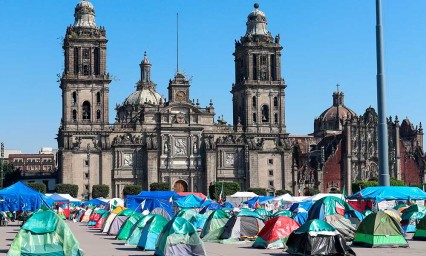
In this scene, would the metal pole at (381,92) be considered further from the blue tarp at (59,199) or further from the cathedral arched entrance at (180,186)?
the cathedral arched entrance at (180,186)

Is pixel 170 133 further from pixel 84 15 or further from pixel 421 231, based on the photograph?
pixel 421 231

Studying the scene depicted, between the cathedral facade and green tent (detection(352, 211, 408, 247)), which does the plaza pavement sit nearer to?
green tent (detection(352, 211, 408, 247))

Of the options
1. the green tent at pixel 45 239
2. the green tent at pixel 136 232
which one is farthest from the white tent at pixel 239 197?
the green tent at pixel 45 239

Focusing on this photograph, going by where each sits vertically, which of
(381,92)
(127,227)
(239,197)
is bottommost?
(127,227)

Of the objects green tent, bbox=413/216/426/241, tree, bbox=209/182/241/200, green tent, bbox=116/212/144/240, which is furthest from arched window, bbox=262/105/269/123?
green tent, bbox=413/216/426/241

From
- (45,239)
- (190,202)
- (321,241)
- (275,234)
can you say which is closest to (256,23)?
(190,202)

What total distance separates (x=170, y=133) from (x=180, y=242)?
72.0m

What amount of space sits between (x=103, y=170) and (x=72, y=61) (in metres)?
13.9

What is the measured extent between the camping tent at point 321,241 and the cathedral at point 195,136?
70.4 metres

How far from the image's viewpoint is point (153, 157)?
99688 mm

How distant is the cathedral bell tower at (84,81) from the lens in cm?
9906

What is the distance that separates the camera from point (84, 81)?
99375 mm

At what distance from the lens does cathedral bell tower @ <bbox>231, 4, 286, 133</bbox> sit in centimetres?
10456

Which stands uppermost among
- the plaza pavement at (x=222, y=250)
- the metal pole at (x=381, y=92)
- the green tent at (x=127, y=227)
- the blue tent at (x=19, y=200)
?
the metal pole at (x=381, y=92)
